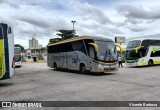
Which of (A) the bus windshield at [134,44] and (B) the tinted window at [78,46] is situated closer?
(B) the tinted window at [78,46]

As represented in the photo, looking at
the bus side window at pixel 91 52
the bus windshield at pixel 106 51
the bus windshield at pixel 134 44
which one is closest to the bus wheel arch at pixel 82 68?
the bus side window at pixel 91 52

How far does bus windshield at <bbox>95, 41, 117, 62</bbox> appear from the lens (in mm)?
18094

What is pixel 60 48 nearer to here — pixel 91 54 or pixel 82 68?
pixel 82 68

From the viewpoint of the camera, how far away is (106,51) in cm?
1838

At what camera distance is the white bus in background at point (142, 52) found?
2669 cm

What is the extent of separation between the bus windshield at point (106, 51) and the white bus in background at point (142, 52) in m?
8.28

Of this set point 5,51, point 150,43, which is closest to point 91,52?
point 5,51

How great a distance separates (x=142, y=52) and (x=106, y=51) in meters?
9.72

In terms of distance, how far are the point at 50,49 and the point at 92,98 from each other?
62.3 feet

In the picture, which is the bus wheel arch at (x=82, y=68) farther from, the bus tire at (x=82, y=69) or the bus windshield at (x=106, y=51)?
the bus windshield at (x=106, y=51)

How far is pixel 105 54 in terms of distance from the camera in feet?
59.9

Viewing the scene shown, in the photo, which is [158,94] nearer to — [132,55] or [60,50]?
[60,50]

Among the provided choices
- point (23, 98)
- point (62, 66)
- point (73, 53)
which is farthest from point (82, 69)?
point (23, 98)

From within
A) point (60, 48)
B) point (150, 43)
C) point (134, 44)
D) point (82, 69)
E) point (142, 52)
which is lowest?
point (82, 69)
